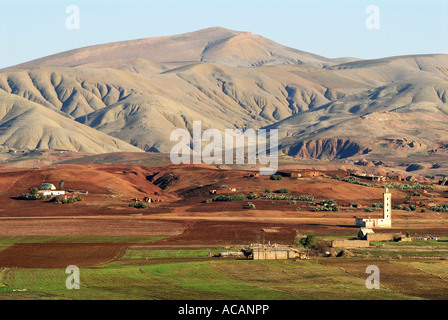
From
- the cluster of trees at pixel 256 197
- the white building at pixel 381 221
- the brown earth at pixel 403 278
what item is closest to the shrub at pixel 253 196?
the cluster of trees at pixel 256 197

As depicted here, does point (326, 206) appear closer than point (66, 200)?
Yes

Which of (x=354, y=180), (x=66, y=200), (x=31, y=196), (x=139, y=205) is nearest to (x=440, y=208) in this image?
(x=354, y=180)

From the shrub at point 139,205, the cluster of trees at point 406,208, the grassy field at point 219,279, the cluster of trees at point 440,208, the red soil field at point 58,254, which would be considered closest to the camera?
the grassy field at point 219,279

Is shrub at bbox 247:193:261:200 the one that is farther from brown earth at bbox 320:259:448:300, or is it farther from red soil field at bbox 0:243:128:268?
brown earth at bbox 320:259:448:300

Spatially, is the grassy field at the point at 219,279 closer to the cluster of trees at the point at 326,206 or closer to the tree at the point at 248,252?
the tree at the point at 248,252

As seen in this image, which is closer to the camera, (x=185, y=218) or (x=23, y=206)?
(x=185, y=218)

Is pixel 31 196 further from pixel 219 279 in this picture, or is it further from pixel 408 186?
pixel 219 279
